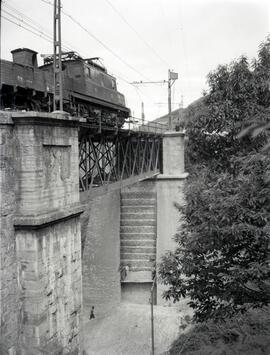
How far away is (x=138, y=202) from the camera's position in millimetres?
24141

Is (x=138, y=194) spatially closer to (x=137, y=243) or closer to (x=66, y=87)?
(x=137, y=243)

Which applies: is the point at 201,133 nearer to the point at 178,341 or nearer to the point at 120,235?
the point at 178,341

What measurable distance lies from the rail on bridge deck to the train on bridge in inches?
30.1

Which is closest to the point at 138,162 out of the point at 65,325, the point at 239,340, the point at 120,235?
the point at 120,235

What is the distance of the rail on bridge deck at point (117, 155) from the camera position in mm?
13242

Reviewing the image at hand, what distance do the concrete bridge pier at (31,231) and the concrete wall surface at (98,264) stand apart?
11991mm

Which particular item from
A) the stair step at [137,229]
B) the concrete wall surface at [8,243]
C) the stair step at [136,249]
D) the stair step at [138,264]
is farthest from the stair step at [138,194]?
the concrete wall surface at [8,243]

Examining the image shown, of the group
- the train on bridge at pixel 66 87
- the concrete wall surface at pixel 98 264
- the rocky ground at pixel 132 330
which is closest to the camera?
the train on bridge at pixel 66 87

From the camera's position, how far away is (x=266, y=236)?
7715 millimetres

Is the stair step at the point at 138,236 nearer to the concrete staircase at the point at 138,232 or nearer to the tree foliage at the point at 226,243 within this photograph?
the concrete staircase at the point at 138,232

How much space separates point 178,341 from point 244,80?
10.3 metres

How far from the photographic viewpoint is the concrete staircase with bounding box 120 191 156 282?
75.2 ft

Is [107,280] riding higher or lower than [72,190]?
lower

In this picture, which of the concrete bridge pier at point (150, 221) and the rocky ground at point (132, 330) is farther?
the concrete bridge pier at point (150, 221)
